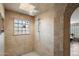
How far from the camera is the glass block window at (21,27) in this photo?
1.38m

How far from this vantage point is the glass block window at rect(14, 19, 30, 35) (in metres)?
1.38

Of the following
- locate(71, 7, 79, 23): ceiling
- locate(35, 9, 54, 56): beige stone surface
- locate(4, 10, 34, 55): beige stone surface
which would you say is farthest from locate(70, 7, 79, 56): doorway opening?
locate(4, 10, 34, 55): beige stone surface

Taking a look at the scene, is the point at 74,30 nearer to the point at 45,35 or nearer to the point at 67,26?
the point at 67,26

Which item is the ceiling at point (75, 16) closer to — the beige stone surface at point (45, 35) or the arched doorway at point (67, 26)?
the arched doorway at point (67, 26)

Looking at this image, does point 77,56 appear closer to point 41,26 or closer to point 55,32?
point 55,32

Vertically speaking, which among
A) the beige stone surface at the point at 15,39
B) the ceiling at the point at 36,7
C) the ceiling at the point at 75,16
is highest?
the ceiling at the point at 36,7

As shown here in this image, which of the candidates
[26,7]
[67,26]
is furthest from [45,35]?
[26,7]

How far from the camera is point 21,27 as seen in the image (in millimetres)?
1398

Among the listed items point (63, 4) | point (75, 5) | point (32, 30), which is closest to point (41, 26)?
point (32, 30)

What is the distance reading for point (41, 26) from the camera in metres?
1.43

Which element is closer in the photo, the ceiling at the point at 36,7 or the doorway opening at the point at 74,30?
the ceiling at the point at 36,7

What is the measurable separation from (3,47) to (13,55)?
149mm

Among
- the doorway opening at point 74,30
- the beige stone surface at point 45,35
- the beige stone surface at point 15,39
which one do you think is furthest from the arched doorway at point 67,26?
the beige stone surface at point 15,39

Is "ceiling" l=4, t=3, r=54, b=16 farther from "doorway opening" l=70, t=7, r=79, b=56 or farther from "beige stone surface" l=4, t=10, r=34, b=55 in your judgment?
"doorway opening" l=70, t=7, r=79, b=56
